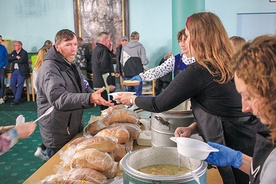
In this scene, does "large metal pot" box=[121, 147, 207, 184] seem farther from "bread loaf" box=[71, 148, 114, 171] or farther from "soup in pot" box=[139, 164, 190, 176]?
"bread loaf" box=[71, 148, 114, 171]

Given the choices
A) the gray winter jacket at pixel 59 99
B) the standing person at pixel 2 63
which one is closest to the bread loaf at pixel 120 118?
the gray winter jacket at pixel 59 99

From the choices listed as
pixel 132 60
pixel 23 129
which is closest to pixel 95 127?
pixel 23 129

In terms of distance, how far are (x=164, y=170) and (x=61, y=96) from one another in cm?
107

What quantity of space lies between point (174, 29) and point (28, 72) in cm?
463

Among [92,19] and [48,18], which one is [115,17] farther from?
[48,18]

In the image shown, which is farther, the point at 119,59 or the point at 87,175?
the point at 119,59

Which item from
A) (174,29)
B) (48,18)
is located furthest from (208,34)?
(48,18)

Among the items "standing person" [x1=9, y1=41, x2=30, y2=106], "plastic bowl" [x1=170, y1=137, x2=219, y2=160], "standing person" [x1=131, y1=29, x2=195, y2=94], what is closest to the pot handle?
"plastic bowl" [x1=170, y1=137, x2=219, y2=160]

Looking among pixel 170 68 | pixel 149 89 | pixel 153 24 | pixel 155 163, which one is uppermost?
pixel 153 24

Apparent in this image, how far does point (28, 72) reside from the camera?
791 cm

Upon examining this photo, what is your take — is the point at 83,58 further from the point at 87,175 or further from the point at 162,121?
the point at 87,175

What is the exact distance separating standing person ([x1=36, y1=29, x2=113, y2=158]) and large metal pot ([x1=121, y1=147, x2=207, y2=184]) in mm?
802

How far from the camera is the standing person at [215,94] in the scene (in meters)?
1.62

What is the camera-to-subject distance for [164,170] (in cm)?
144
